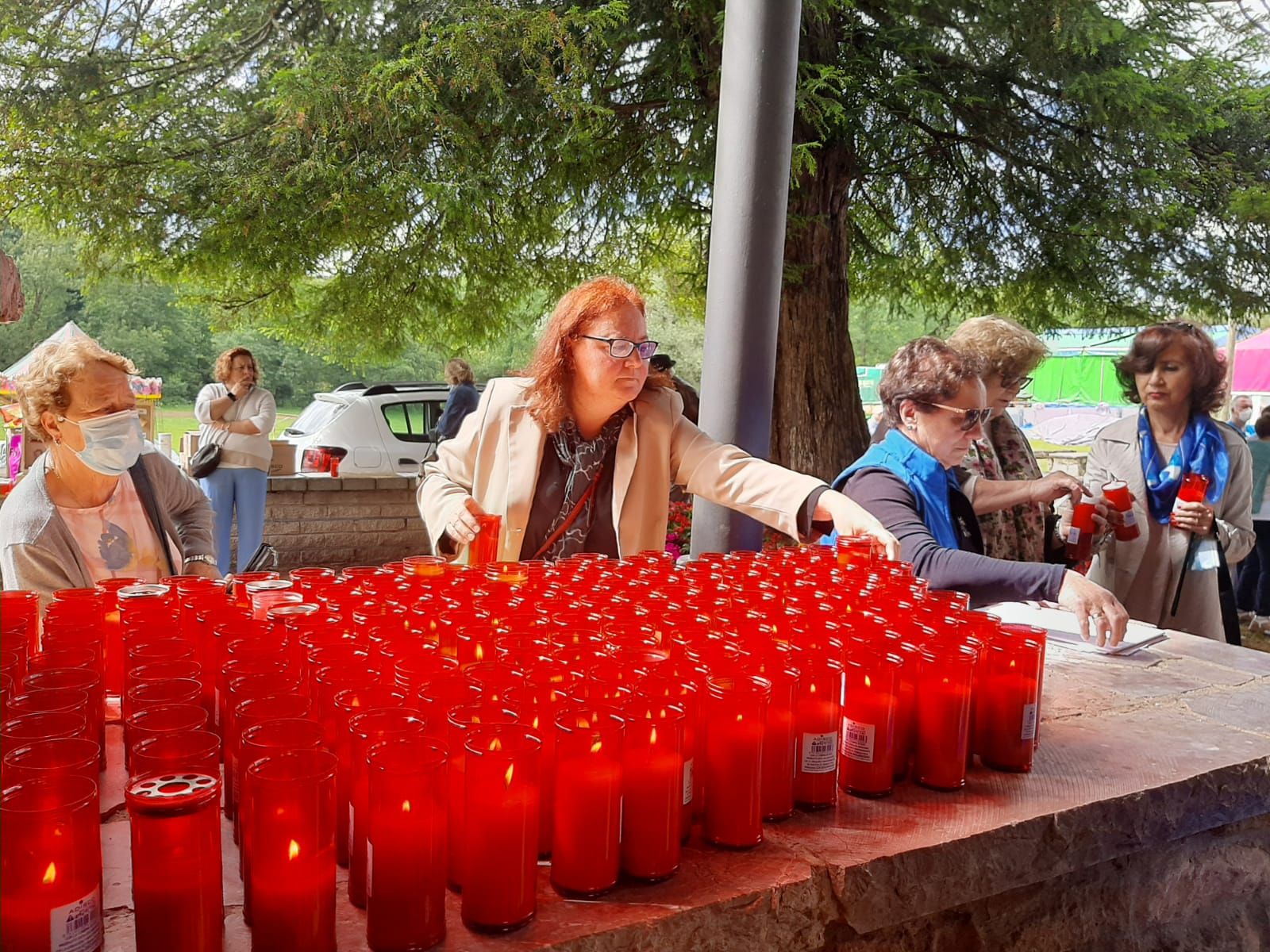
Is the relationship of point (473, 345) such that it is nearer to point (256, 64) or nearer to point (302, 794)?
point (256, 64)

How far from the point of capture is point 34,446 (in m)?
7.74

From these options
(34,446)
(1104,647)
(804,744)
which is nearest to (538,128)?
(34,446)

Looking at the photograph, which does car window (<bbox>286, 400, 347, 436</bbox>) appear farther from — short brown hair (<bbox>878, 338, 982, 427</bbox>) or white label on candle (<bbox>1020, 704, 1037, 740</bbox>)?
white label on candle (<bbox>1020, 704, 1037, 740</bbox>)

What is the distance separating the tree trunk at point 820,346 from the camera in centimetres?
761

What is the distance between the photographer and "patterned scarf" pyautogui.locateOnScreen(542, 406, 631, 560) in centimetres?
316

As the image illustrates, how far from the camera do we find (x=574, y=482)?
125 inches

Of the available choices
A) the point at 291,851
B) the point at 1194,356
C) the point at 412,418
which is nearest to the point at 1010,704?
the point at 291,851

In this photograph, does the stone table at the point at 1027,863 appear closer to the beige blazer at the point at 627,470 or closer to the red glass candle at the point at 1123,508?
the beige blazer at the point at 627,470

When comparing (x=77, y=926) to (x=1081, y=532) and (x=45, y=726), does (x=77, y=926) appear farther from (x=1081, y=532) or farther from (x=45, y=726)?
(x=1081, y=532)

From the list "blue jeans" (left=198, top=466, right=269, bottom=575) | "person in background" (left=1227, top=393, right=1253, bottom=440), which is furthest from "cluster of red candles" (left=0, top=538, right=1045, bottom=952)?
"person in background" (left=1227, top=393, right=1253, bottom=440)

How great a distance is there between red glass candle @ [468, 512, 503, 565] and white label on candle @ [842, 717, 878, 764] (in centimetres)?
139

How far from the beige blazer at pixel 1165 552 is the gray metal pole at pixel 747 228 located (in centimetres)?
150

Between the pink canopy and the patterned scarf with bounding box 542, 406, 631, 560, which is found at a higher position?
the pink canopy

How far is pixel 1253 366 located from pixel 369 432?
51.4ft
